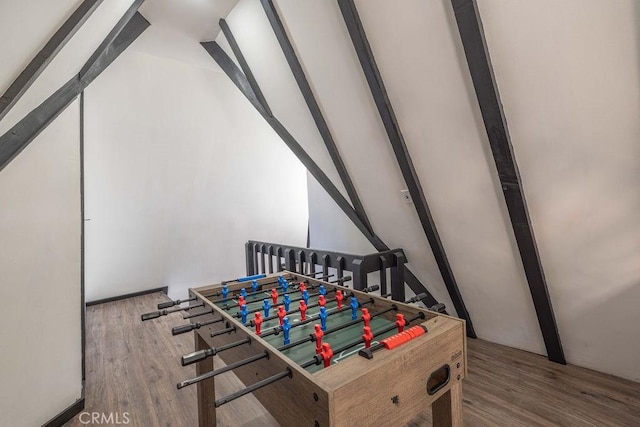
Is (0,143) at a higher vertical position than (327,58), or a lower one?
lower

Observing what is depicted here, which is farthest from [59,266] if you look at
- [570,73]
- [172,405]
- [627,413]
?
[627,413]

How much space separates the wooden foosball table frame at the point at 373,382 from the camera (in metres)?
0.82

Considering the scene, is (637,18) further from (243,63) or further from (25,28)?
(243,63)

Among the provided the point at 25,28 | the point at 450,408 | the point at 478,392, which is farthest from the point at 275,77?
the point at 478,392

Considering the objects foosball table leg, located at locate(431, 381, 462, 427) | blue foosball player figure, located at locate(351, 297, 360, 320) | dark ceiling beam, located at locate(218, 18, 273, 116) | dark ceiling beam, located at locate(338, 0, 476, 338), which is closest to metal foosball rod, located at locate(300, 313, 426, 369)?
blue foosball player figure, located at locate(351, 297, 360, 320)

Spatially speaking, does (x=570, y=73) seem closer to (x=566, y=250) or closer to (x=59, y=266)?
(x=566, y=250)

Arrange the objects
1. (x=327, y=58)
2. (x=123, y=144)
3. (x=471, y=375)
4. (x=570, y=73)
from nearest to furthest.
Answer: (x=570, y=73), (x=471, y=375), (x=327, y=58), (x=123, y=144)

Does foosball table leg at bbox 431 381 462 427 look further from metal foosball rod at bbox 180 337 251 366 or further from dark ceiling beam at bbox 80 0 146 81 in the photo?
dark ceiling beam at bbox 80 0 146 81

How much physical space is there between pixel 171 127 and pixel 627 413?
4961mm

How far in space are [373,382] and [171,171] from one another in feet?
13.5

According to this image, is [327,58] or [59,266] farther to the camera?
[327,58]

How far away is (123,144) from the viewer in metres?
3.75

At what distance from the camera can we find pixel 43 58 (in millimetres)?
1263

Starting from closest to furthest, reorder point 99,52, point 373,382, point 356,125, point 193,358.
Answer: point 373,382 < point 193,358 < point 99,52 < point 356,125
